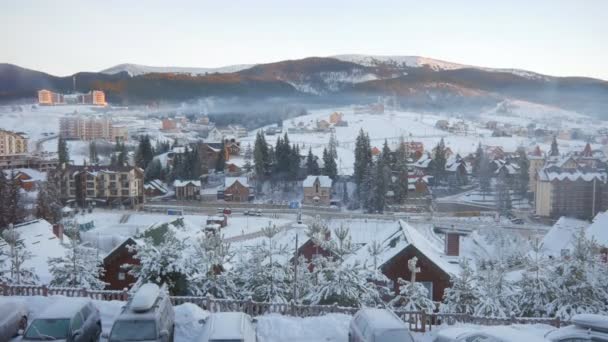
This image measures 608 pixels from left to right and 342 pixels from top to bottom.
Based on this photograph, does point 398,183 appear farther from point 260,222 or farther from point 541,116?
point 541,116

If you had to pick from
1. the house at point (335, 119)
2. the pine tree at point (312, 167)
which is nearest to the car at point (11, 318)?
the pine tree at point (312, 167)

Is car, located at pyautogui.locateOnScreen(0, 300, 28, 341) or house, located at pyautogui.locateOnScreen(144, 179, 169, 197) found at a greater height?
car, located at pyautogui.locateOnScreen(0, 300, 28, 341)

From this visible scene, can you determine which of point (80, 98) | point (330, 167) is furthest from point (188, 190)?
point (80, 98)

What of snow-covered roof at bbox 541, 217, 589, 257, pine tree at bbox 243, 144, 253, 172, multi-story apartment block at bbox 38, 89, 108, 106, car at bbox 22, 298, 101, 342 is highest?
multi-story apartment block at bbox 38, 89, 108, 106

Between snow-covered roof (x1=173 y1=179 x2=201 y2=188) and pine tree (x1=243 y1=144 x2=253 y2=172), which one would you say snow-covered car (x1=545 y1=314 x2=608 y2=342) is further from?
pine tree (x1=243 y1=144 x2=253 y2=172)

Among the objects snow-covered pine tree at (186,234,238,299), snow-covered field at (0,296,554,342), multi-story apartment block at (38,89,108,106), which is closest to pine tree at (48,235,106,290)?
snow-covered pine tree at (186,234,238,299)

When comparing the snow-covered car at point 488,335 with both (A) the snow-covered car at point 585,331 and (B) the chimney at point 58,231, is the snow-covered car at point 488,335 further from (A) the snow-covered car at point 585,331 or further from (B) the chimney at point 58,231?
(B) the chimney at point 58,231
